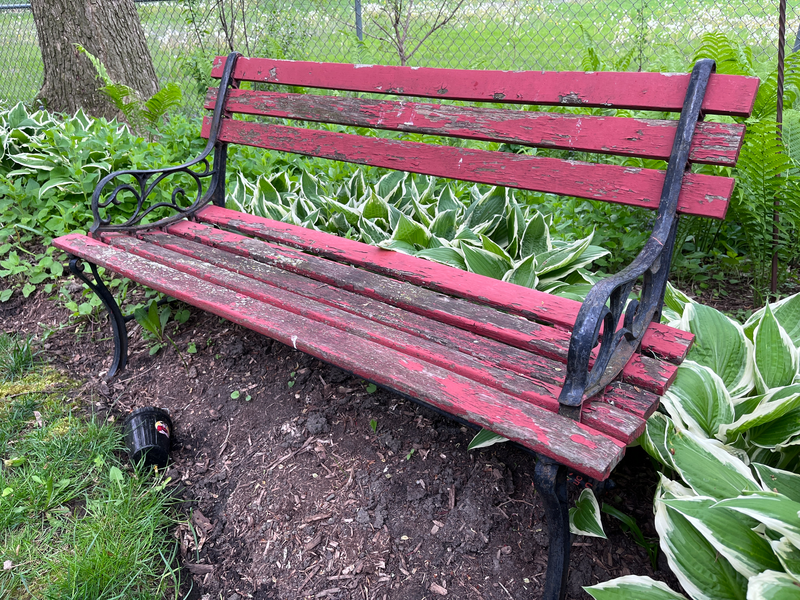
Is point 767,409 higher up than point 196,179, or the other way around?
point 767,409

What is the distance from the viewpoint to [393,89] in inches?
86.8

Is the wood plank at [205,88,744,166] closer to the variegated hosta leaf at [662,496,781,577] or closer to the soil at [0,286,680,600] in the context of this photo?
the variegated hosta leaf at [662,496,781,577]

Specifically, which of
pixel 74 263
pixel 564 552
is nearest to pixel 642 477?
pixel 564 552

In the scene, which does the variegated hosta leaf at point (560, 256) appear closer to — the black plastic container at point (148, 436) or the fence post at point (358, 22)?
the black plastic container at point (148, 436)

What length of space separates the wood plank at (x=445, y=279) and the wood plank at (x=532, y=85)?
2.06ft

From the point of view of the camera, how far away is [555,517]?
4.26 ft

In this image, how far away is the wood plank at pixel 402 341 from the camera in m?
1.29

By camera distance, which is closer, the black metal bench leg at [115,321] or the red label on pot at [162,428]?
the red label on pot at [162,428]

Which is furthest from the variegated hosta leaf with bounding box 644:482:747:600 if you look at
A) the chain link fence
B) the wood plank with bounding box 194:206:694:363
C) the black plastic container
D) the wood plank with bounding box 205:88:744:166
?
the chain link fence

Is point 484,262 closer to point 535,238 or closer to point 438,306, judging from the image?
point 535,238

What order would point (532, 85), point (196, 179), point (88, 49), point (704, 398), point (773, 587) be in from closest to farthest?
point (773, 587) < point (704, 398) < point (532, 85) < point (196, 179) < point (88, 49)

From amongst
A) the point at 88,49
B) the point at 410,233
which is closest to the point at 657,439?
the point at 410,233

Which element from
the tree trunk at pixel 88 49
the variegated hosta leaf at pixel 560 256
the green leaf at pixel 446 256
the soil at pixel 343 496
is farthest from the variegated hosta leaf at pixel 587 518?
the tree trunk at pixel 88 49

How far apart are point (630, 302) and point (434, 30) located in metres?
4.44
